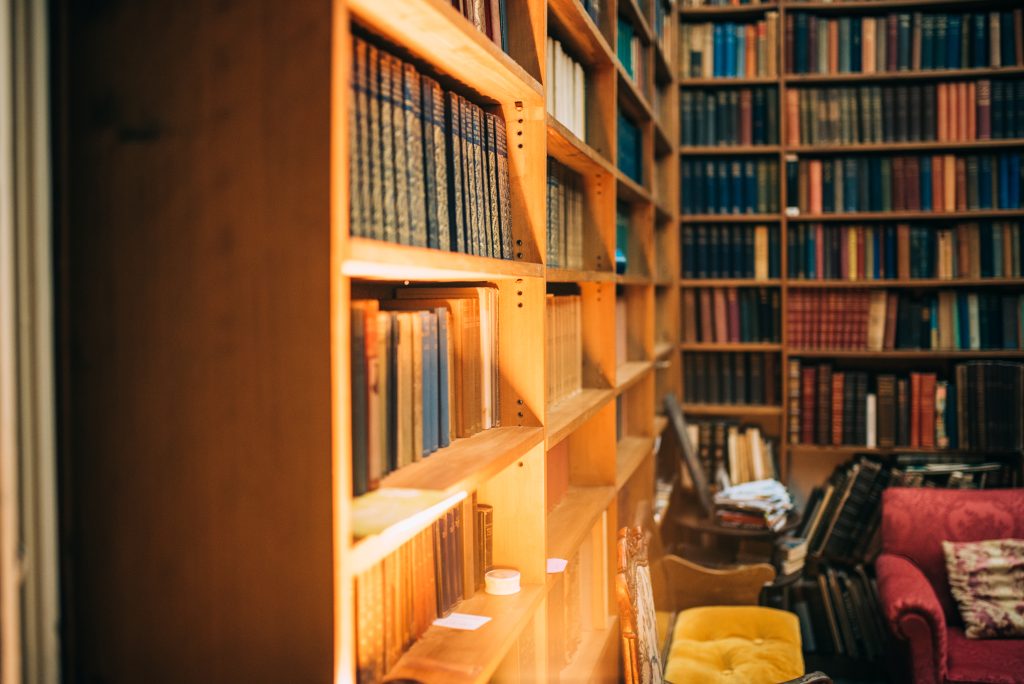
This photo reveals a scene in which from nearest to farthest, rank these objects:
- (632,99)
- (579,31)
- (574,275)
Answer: (574,275), (579,31), (632,99)

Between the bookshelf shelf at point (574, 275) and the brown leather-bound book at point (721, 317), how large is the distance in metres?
1.81

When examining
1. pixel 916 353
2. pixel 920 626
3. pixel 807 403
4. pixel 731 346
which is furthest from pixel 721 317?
pixel 920 626

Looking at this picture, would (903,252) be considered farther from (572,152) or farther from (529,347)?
(529,347)

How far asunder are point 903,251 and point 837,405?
0.74 metres

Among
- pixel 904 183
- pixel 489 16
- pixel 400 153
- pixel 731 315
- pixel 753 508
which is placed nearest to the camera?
pixel 400 153

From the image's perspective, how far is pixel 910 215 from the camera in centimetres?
372

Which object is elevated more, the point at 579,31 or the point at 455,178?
the point at 579,31

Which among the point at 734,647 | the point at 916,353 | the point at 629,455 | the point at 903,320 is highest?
the point at 903,320

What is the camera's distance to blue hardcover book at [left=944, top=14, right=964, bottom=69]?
371 cm

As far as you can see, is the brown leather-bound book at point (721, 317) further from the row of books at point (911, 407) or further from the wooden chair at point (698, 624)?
the wooden chair at point (698, 624)

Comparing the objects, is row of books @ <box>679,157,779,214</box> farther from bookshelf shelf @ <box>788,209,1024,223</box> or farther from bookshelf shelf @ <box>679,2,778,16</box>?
bookshelf shelf @ <box>679,2,778,16</box>

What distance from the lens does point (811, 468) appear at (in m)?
4.16

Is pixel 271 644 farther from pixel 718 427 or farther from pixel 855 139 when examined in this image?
pixel 855 139

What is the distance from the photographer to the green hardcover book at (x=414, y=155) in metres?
1.17
